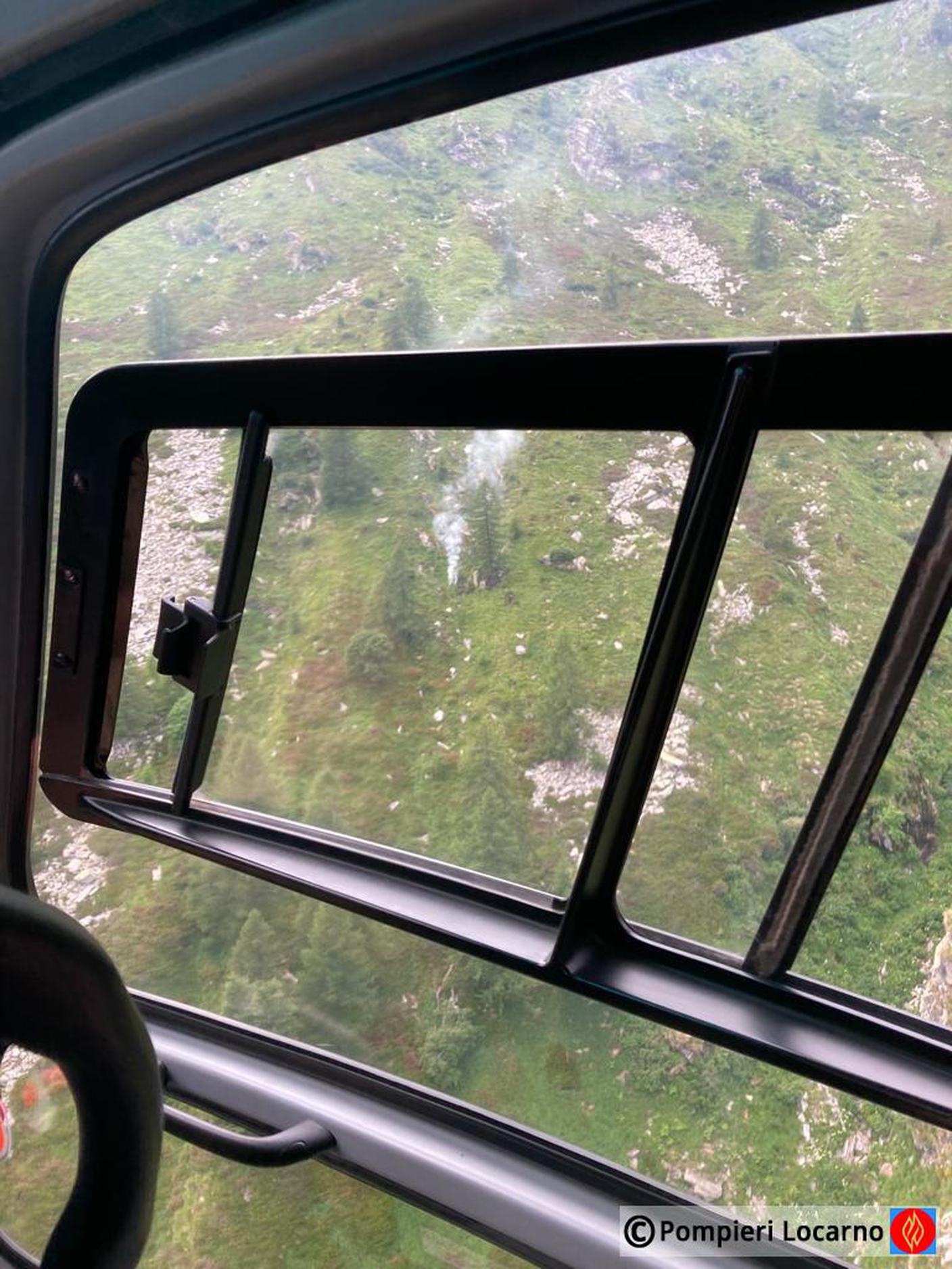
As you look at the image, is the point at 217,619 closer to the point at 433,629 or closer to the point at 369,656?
the point at 369,656

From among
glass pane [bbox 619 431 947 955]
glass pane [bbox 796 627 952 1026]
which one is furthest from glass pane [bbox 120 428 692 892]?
glass pane [bbox 796 627 952 1026]

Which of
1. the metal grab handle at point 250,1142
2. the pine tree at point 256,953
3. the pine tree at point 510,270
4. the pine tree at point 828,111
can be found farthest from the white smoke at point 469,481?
the metal grab handle at point 250,1142

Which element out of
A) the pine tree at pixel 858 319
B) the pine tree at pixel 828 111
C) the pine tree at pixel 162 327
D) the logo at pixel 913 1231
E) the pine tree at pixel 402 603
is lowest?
the logo at pixel 913 1231

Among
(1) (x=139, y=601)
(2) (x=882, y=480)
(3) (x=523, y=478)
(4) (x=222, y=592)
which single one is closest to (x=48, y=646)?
(1) (x=139, y=601)

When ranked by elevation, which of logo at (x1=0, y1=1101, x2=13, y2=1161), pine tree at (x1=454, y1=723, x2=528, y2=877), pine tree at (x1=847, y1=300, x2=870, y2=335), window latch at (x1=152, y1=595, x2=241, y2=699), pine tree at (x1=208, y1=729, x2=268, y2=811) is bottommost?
logo at (x1=0, y1=1101, x2=13, y2=1161)

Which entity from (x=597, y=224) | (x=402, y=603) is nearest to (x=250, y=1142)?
(x=402, y=603)

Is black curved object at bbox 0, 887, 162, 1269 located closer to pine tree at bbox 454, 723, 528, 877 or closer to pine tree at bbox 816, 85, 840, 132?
pine tree at bbox 454, 723, 528, 877

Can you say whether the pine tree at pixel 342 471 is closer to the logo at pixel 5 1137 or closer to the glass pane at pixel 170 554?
the glass pane at pixel 170 554
